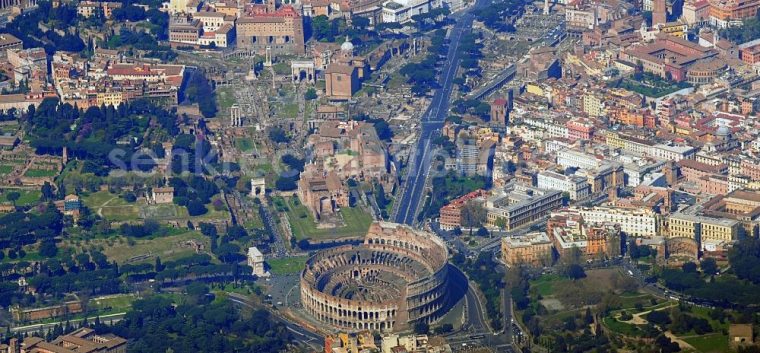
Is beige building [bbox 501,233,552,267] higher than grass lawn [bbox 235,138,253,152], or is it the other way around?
grass lawn [bbox 235,138,253,152]

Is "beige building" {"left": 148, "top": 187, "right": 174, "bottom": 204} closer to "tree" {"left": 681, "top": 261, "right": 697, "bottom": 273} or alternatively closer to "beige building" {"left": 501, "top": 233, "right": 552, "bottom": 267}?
"beige building" {"left": 501, "top": 233, "right": 552, "bottom": 267}

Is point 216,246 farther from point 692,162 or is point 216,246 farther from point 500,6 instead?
point 500,6

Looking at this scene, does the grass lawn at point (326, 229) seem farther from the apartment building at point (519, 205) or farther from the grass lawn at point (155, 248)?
the apartment building at point (519, 205)

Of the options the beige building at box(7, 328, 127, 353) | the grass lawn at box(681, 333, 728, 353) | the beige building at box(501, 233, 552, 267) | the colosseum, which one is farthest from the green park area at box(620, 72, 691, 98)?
the beige building at box(7, 328, 127, 353)

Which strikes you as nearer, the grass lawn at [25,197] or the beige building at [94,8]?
the grass lawn at [25,197]

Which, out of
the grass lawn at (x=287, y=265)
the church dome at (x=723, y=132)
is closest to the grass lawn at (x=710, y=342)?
the grass lawn at (x=287, y=265)

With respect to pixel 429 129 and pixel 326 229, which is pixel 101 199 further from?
pixel 429 129

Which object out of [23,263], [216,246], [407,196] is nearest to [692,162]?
[407,196]
